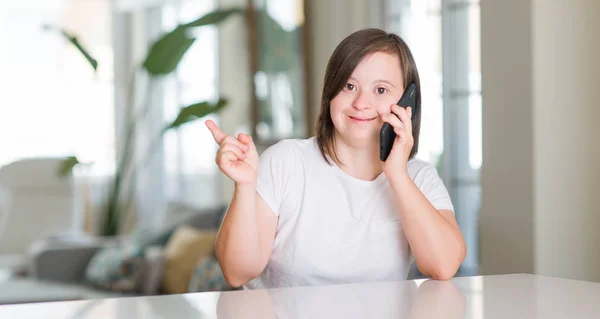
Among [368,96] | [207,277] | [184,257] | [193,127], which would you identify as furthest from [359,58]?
[193,127]

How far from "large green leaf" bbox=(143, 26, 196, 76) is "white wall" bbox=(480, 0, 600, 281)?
275 cm

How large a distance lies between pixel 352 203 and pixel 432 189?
0.49 feet

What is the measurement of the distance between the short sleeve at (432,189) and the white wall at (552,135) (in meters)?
0.36

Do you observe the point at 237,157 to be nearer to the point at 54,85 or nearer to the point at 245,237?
the point at 245,237

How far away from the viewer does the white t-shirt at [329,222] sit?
1.51m

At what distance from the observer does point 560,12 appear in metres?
1.87

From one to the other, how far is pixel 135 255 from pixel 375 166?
8.95 feet

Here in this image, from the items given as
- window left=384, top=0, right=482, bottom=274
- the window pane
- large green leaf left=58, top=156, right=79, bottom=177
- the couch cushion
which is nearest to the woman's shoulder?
window left=384, top=0, right=482, bottom=274

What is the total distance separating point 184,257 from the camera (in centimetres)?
386

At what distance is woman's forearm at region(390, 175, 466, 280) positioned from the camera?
143 cm

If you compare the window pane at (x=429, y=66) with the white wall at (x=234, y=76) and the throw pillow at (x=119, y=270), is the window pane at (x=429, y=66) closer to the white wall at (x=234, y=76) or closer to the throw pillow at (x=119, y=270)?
the throw pillow at (x=119, y=270)

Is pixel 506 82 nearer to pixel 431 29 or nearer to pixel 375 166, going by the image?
pixel 375 166

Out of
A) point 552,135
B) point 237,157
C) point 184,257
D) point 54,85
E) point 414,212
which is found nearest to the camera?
point 237,157

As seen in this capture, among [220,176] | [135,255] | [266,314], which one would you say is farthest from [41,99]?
[266,314]
